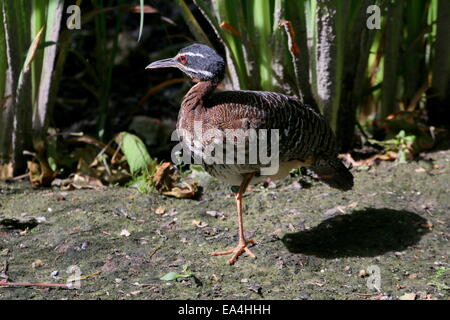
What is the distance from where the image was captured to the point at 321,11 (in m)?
4.71

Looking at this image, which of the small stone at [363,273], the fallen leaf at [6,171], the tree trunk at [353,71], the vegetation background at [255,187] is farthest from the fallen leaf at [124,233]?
the tree trunk at [353,71]

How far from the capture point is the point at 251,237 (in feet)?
14.0

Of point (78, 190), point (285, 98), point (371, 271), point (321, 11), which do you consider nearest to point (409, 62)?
point (321, 11)

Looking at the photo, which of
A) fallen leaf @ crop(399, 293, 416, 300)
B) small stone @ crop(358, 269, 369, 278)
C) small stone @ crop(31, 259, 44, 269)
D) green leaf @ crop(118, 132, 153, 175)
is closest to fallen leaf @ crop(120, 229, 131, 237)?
small stone @ crop(31, 259, 44, 269)

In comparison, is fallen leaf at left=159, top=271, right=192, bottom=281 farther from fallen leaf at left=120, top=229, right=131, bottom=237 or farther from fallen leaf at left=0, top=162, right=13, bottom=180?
fallen leaf at left=0, top=162, right=13, bottom=180

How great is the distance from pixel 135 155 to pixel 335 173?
1.61 m

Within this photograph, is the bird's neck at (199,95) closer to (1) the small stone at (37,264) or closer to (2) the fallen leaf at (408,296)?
(1) the small stone at (37,264)

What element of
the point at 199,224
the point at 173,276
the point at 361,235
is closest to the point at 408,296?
the point at 361,235

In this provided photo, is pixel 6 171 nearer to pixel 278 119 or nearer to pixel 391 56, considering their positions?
pixel 278 119

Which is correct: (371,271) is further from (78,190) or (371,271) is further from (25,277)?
(78,190)

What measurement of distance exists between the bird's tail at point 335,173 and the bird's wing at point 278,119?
0.27ft

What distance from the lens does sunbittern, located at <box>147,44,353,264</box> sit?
12.5ft

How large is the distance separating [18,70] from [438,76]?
11.3 feet

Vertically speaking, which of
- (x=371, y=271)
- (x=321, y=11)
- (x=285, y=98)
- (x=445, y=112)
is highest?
(x=321, y=11)
